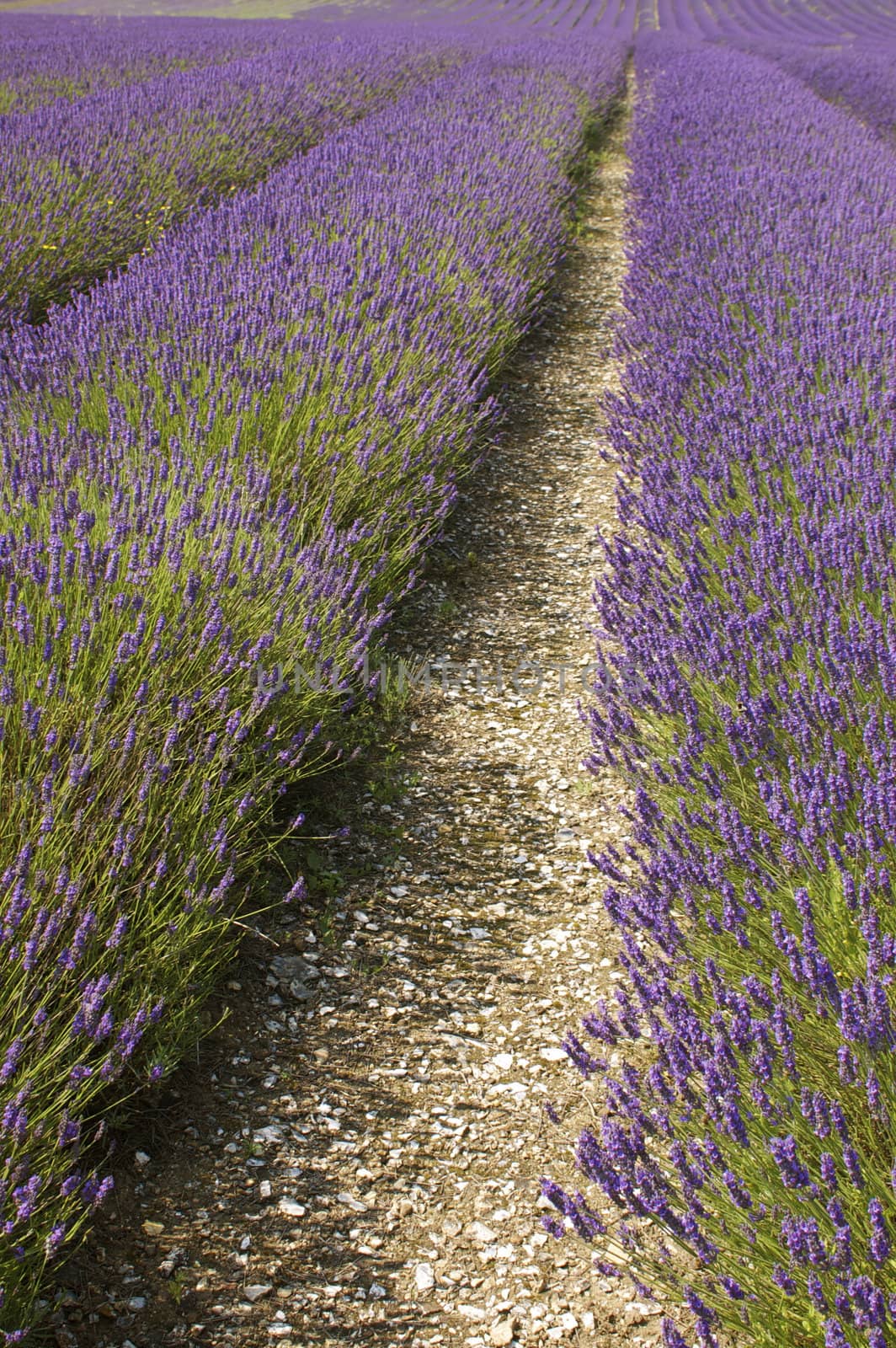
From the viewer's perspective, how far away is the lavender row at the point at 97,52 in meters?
9.49

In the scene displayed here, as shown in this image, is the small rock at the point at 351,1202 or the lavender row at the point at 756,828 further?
the small rock at the point at 351,1202

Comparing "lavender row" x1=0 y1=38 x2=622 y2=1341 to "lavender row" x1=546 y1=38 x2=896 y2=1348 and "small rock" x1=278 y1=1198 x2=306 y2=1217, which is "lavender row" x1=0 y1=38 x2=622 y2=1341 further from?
"lavender row" x1=546 y1=38 x2=896 y2=1348

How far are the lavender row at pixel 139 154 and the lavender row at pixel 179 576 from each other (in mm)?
693

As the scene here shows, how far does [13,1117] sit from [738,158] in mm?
8144

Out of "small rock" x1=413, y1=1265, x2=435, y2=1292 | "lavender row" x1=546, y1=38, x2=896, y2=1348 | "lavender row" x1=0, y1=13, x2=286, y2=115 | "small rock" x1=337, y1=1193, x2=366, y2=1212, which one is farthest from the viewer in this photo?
"lavender row" x1=0, y1=13, x2=286, y2=115

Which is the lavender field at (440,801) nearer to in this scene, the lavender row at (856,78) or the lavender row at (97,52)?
the lavender row at (97,52)

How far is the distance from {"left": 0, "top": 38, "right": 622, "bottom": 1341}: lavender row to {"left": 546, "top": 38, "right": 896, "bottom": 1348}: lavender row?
0.72 metres

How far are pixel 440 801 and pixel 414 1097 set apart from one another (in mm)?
935

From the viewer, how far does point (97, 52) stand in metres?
12.4

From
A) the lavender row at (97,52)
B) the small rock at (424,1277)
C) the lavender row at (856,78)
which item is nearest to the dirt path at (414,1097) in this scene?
the small rock at (424,1277)

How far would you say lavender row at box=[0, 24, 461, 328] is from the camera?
523 centimetres

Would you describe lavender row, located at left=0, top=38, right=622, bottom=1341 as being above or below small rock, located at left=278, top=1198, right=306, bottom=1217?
above

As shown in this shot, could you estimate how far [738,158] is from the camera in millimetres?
7637

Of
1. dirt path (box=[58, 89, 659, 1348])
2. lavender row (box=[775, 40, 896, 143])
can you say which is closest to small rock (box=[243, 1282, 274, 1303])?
dirt path (box=[58, 89, 659, 1348])
